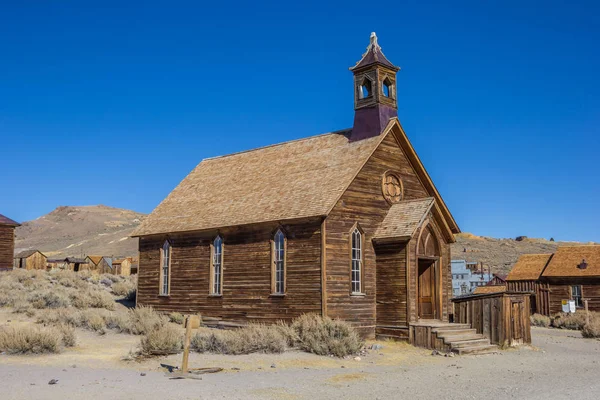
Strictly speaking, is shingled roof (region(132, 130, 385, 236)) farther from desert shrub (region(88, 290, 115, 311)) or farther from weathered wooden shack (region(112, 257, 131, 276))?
weathered wooden shack (region(112, 257, 131, 276))

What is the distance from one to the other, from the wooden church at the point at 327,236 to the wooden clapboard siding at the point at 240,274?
4 cm

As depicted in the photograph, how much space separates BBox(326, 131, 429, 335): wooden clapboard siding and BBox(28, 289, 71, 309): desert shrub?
488 inches

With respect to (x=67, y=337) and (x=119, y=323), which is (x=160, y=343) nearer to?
(x=67, y=337)

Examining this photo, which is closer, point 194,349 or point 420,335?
point 194,349

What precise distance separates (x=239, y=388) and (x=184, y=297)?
42.2 ft

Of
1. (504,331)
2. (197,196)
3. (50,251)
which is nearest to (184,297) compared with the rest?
(197,196)

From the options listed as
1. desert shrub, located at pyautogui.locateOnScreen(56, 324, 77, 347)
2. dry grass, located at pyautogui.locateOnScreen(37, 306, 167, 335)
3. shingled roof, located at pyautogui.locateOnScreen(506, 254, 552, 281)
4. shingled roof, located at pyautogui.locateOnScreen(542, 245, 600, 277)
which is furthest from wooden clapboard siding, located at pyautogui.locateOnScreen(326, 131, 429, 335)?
shingled roof, located at pyautogui.locateOnScreen(506, 254, 552, 281)

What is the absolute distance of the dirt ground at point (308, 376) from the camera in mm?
11086

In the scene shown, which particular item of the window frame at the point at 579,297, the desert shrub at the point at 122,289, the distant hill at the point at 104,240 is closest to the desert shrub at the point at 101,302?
the desert shrub at the point at 122,289

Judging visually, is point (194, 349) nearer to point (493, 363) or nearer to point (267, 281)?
point (267, 281)

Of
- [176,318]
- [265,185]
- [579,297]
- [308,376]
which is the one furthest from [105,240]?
[308,376]

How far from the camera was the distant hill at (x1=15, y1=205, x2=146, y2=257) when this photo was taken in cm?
9427

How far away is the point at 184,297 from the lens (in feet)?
78.4

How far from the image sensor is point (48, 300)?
25.3 meters
